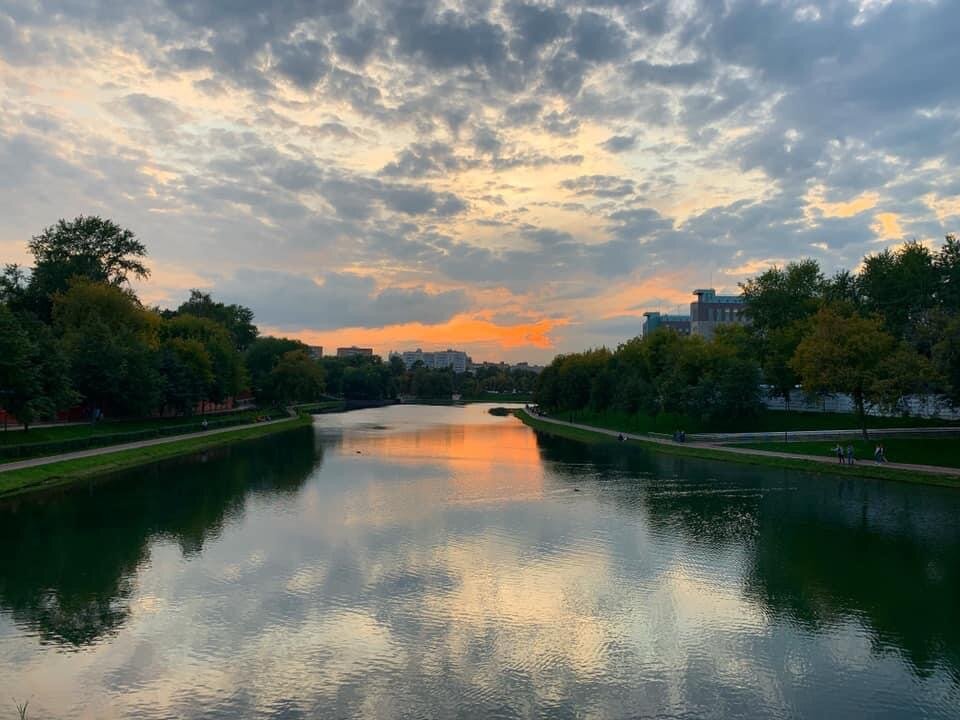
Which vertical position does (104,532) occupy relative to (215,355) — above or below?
below

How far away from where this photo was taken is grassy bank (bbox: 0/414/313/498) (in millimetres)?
35469

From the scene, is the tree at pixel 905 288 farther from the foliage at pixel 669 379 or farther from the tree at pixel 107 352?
the tree at pixel 107 352

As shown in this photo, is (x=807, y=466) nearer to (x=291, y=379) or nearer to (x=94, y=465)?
(x=94, y=465)

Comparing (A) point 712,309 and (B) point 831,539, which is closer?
(B) point 831,539

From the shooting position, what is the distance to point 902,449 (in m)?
47.1

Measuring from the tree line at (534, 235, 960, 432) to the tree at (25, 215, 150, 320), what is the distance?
6077 centimetres

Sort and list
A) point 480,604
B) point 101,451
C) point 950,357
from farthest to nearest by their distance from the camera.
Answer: point 101,451 → point 950,357 → point 480,604

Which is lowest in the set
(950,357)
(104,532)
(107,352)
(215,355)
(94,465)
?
(104,532)

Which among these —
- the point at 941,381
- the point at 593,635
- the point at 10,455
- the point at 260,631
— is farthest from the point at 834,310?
the point at 10,455

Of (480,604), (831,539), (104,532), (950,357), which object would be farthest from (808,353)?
(104,532)

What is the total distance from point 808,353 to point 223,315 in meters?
113

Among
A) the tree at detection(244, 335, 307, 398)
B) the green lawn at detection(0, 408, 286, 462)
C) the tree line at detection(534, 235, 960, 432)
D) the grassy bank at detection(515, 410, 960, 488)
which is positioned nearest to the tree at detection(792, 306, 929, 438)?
the tree line at detection(534, 235, 960, 432)

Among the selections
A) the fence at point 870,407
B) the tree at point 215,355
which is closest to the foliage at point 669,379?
the fence at point 870,407

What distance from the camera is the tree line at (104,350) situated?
47.2 m
